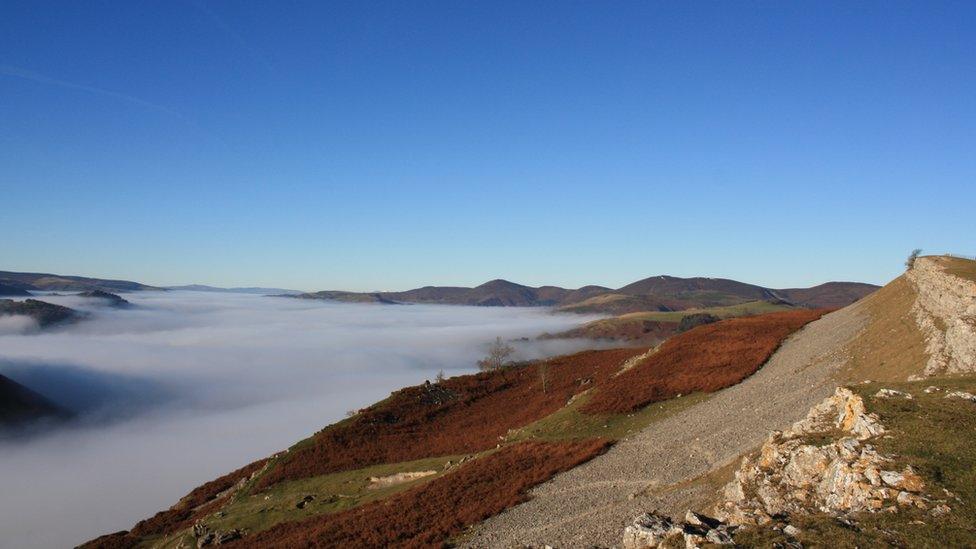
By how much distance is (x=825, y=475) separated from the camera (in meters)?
18.8

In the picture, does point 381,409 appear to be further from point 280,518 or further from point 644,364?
point 644,364

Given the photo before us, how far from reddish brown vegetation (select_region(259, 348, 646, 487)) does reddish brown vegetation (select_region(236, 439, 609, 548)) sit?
10967 millimetres

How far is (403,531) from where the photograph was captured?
30.9 metres

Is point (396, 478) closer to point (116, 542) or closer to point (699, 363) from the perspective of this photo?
point (116, 542)

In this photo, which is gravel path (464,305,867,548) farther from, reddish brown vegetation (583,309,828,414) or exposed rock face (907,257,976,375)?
exposed rock face (907,257,976,375)

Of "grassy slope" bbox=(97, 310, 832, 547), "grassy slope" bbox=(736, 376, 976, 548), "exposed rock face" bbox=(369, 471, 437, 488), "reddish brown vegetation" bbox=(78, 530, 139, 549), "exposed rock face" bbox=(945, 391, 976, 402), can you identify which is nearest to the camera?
"grassy slope" bbox=(736, 376, 976, 548)

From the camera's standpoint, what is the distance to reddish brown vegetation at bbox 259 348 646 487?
182 feet

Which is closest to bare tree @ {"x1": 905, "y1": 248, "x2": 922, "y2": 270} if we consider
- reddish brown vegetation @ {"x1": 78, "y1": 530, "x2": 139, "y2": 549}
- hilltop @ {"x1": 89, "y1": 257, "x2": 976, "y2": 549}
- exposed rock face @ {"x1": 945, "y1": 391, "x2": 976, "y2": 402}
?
hilltop @ {"x1": 89, "y1": 257, "x2": 976, "y2": 549}

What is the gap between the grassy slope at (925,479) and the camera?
14.3 m

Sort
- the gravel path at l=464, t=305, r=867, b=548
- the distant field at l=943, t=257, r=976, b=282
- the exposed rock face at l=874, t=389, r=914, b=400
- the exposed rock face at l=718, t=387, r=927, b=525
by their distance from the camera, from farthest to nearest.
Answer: the distant field at l=943, t=257, r=976, b=282
the gravel path at l=464, t=305, r=867, b=548
the exposed rock face at l=874, t=389, r=914, b=400
the exposed rock face at l=718, t=387, r=927, b=525

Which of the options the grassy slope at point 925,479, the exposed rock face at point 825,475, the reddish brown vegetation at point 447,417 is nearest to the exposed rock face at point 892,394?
the grassy slope at point 925,479

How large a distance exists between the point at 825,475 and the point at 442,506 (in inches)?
869

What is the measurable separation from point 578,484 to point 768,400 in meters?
17.3

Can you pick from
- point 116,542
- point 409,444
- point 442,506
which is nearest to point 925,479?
point 442,506
